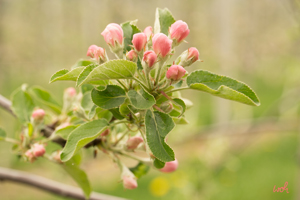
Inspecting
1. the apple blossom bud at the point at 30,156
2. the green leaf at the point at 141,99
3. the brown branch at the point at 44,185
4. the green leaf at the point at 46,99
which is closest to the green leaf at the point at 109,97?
the green leaf at the point at 141,99

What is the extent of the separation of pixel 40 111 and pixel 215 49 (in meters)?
6.27

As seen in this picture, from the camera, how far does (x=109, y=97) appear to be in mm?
566

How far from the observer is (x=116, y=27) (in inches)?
23.2

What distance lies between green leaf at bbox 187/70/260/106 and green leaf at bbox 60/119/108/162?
19cm

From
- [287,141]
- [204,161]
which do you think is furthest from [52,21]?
[204,161]

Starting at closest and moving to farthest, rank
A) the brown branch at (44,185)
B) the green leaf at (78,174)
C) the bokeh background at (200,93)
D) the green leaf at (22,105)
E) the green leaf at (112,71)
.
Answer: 1. the green leaf at (112,71)
2. the green leaf at (78,174)
3. the green leaf at (22,105)
4. the brown branch at (44,185)
5. the bokeh background at (200,93)

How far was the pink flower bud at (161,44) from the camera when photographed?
0.55 metres

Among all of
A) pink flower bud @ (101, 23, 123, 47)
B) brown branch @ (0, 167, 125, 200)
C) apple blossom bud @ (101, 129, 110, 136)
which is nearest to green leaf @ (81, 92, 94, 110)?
apple blossom bud @ (101, 129, 110, 136)

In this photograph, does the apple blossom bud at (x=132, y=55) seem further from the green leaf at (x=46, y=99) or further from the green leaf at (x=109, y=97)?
the green leaf at (x=46, y=99)

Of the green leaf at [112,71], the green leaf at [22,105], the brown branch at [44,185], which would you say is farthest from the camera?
the brown branch at [44,185]

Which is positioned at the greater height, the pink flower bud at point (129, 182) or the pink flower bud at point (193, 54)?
the pink flower bud at point (193, 54)

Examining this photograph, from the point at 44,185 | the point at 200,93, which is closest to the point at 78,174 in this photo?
the point at 44,185

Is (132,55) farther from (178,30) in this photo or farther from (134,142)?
(134,142)

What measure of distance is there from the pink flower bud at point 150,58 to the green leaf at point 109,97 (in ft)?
0.23
